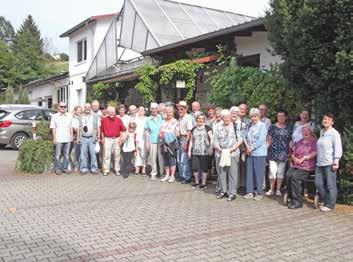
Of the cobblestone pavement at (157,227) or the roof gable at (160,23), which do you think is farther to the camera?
the roof gable at (160,23)

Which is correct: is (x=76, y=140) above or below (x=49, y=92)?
below

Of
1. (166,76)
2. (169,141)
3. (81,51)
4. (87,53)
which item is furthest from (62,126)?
(81,51)

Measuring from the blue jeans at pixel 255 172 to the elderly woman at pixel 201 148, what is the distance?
3.51 ft

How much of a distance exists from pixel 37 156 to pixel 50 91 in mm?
23932

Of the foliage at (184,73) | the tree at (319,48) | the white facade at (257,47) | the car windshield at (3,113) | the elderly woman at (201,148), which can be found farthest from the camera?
the car windshield at (3,113)

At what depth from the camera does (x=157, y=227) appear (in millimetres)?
6703

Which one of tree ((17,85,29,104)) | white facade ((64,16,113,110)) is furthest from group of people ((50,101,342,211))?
tree ((17,85,29,104))

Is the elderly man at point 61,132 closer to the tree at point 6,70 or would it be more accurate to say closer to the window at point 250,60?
the window at point 250,60

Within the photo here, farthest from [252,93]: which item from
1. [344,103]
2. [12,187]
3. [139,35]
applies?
[139,35]

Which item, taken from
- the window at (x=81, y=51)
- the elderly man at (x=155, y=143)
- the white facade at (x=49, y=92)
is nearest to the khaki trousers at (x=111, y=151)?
the elderly man at (x=155, y=143)

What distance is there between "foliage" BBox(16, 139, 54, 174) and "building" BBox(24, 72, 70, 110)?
1785 cm

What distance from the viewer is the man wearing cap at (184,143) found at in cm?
1027

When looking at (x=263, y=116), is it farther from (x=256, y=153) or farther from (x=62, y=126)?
(x=62, y=126)

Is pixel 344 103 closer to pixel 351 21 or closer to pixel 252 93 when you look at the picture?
pixel 351 21
